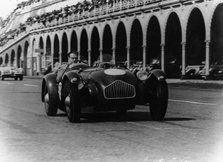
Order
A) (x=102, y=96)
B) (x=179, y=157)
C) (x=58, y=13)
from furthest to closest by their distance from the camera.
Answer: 1. (x=58, y=13)
2. (x=102, y=96)
3. (x=179, y=157)

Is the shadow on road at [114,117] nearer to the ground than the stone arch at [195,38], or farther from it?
nearer to the ground

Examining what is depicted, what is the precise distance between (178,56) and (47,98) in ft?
125

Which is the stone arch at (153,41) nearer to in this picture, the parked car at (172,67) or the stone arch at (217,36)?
the parked car at (172,67)

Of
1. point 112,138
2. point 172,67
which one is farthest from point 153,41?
point 112,138

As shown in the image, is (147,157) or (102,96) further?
(102,96)

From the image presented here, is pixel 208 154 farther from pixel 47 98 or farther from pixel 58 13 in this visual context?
pixel 58 13

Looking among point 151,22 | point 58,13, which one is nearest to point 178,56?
point 151,22

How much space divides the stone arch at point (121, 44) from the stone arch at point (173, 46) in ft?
26.8

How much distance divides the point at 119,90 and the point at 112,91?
13 centimetres

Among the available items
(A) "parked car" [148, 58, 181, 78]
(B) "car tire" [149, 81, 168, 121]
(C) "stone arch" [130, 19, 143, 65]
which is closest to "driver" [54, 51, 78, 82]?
(B) "car tire" [149, 81, 168, 121]

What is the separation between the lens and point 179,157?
6344mm

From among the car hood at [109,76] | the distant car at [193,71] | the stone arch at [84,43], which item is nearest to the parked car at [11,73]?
the distant car at [193,71]

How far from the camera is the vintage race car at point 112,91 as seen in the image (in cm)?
1044

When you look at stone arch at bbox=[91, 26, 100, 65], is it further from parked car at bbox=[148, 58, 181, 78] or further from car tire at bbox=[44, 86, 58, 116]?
car tire at bbox=[44, 86, 58, 116]
